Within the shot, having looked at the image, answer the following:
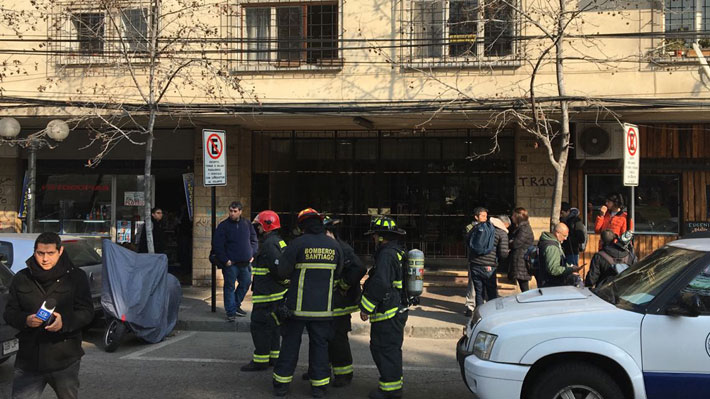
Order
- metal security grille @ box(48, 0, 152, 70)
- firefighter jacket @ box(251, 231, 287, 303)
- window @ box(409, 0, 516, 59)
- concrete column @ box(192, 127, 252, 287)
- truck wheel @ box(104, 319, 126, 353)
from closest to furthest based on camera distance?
1. firefighter jacket @ box(251, 231, 287, 303)
2. truck wheel @ box(104, 319, 126, 353)
3. window @ box(409, 0, 516, 59)
4. metal security grille @ box(48, 0, 152, 70)
5. concrete column @ box(192, 127, 252, 287)

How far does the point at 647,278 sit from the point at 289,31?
8.55 metres

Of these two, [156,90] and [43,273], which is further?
[156,90]

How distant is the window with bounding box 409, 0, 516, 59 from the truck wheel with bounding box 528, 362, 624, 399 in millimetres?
7223

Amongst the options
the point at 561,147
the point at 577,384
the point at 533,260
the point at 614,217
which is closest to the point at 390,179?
the point at 561,147

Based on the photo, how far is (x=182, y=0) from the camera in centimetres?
1084

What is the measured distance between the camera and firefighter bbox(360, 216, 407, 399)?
504 centimetres

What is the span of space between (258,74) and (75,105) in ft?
11.3

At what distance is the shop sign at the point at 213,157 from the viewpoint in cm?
877

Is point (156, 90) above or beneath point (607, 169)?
above

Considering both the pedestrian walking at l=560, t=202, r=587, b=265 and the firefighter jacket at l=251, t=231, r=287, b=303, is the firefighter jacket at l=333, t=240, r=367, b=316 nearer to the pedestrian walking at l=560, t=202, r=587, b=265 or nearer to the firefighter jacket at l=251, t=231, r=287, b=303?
the firefighter jacket at l=251, t=231, r=287, b=303

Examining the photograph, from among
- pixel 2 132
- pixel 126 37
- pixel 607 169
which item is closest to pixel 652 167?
pixel 607 169

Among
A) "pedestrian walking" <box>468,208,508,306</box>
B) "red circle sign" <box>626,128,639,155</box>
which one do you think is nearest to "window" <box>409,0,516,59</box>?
"red circle sign" <box>626,128,639,155</box>

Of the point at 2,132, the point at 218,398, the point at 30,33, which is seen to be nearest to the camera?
the point at 218,398

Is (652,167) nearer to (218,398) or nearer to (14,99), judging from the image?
(218,398)
